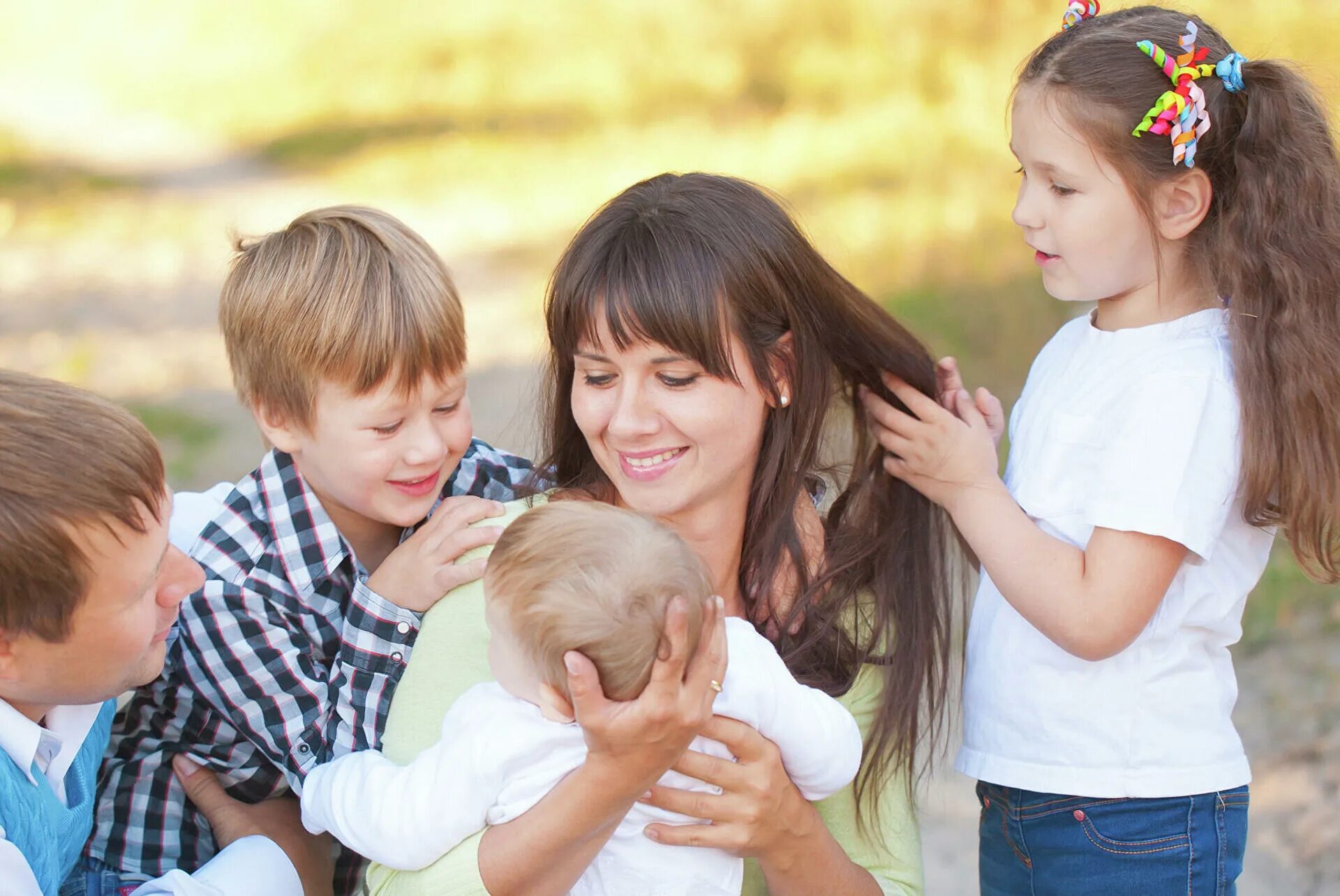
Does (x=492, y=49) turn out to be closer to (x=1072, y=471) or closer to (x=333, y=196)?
(x=333, y=196)

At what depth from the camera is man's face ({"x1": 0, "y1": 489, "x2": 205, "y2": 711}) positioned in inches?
66.4

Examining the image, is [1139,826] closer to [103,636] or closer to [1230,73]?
[1230,73]

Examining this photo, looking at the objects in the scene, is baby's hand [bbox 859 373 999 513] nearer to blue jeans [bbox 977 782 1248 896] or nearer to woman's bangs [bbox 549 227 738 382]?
woman's bangs [bbox 549 227 738 382]

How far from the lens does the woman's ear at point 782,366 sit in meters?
2.18

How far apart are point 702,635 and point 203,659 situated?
962mm

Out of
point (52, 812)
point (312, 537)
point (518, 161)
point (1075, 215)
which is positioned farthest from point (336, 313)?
point (518, 161)

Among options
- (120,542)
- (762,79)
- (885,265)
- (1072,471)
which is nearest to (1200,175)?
(1072,471)

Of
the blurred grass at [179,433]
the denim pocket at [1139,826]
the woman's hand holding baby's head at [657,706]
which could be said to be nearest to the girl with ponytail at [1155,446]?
the denim pocket at [1139,826]

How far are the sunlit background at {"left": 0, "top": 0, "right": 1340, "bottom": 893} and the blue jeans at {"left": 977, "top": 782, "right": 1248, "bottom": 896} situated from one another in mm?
1608

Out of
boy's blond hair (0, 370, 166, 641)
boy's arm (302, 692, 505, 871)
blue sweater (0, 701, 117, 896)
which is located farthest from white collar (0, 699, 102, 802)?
boy's arm (302, 692, 505, 871)

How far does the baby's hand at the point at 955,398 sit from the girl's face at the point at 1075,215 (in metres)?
0.26

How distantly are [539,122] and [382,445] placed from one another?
7.50 meters

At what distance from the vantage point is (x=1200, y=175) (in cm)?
211

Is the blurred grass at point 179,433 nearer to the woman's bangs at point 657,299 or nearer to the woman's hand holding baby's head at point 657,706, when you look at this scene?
the woman's bangs at point 657,299
